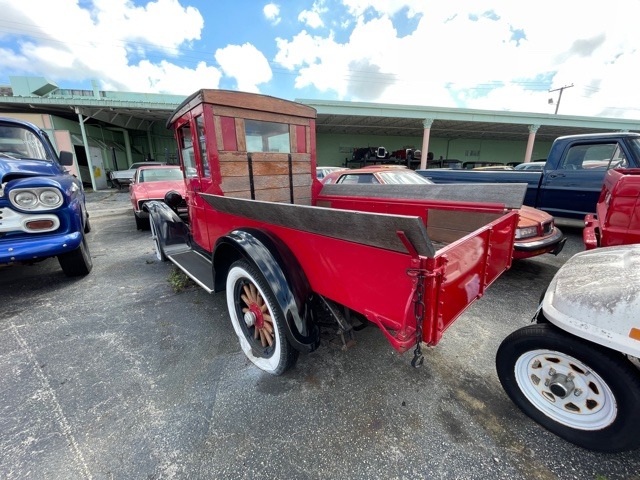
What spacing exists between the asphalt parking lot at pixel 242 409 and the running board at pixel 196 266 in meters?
0.42

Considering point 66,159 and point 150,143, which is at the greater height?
point 150,143

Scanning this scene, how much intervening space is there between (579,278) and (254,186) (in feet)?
9.81

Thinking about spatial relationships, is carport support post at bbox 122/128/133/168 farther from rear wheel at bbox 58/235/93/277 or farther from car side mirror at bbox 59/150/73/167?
rear wheel at bbox 58/235/93/277

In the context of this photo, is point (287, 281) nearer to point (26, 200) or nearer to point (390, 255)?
point (390, 255)

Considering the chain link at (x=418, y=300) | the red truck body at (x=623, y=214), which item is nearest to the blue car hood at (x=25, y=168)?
the chain link at (x=418, y=300)

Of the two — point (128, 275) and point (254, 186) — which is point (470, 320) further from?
point (128, 275)

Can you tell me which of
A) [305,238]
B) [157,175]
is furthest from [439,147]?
[305,238]

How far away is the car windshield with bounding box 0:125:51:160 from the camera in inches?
160

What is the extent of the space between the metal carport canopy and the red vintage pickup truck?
12.4 meters

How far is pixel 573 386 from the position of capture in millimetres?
1573

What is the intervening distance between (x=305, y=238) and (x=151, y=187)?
278 inches

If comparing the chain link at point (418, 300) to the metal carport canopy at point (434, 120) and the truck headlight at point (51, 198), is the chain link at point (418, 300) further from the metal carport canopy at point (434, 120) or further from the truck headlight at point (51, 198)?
the metal carport canopy at point (434, 120)

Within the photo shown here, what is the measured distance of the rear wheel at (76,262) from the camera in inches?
153

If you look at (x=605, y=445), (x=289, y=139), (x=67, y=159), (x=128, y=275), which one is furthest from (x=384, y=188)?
(x=67, y=159)
